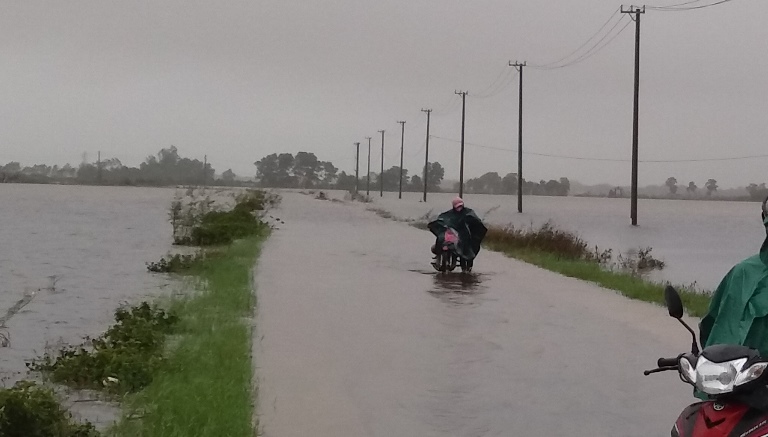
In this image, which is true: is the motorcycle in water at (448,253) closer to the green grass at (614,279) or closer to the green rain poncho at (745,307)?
the green grass at (614,279)

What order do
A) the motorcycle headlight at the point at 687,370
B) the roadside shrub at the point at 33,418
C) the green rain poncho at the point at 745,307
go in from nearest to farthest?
1. the motorcycle headlight at the point at 687,370
2. the green rain poncho at the point at 745,307
3. the roadside shrub at the point at 33,418

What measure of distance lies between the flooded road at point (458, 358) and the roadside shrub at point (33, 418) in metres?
1.54

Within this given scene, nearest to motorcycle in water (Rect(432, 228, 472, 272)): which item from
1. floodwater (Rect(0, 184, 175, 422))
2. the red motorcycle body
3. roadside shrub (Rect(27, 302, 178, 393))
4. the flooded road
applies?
the flooded road

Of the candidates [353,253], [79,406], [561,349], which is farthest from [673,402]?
[353,253]

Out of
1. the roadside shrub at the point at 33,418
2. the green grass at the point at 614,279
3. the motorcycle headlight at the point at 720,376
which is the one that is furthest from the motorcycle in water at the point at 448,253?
the motorcycle headlight at the point at 720,376

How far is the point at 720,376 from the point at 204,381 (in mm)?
6108

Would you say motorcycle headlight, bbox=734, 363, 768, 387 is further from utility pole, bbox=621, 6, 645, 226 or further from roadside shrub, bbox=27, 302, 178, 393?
utility pole, bbox=621, 6, 645, 226

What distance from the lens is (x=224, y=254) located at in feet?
92.1

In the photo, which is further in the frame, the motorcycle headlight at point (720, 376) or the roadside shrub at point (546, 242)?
the roadside shrub at point (546, 242)

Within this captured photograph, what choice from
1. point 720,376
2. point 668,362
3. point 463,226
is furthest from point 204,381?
point 463,226

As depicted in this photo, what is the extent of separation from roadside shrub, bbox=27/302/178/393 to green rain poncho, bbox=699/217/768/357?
6.71 metres

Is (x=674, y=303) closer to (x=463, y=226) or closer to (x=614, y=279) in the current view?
(x=614, y=279)

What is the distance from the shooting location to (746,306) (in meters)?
4.79

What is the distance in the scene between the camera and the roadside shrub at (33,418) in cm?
754
